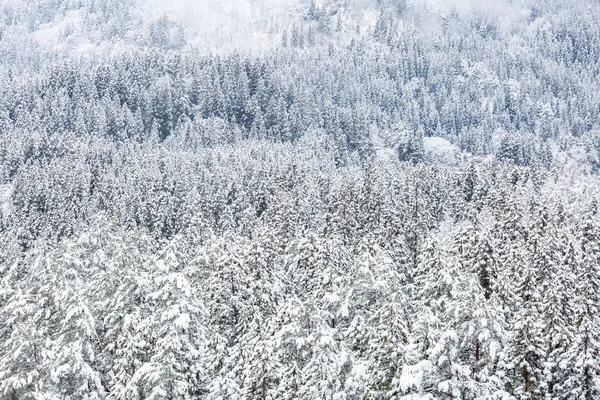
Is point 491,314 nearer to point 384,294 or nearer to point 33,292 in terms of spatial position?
point 384,294

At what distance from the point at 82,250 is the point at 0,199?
9038 centimetres

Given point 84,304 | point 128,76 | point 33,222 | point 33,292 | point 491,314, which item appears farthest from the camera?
point 128,76

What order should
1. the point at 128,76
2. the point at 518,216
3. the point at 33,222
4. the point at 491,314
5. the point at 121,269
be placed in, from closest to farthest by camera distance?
the point at 491,314 < the point at 121,269 < the point at 518,216 < the point at 33,222 < the point at 128,76

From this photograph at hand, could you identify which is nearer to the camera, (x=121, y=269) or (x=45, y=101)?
(x=121, y=269)

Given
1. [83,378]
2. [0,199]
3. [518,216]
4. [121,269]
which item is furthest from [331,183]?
[83,378]

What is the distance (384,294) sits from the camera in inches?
1252

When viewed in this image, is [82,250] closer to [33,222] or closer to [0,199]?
[33,222]

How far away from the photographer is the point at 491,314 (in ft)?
80.8

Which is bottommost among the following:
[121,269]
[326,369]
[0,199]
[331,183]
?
[0,199]

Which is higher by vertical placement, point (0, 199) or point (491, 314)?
point (491, 314)

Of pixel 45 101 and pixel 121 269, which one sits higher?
pixel 121 269

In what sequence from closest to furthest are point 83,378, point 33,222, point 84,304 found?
point 83,378, point 84,304, point 33,222

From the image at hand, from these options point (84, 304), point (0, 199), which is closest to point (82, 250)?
point (84, 304)

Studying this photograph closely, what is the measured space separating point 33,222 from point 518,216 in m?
82.1
